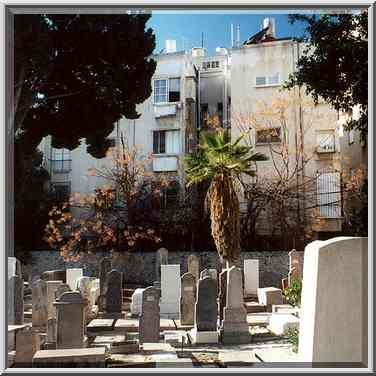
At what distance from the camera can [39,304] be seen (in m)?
9.45

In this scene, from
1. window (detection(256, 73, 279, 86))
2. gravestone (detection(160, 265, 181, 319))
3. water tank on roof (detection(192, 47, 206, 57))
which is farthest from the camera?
window (detection(256, 73, 279, 86))

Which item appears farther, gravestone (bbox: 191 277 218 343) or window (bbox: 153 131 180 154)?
window (bbox: 153 131 180 154)

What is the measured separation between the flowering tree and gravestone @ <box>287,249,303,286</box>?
373 centimetres

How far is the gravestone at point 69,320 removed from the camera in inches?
268

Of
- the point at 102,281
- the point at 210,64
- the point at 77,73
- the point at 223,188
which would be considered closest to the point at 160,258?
the point at 102,281

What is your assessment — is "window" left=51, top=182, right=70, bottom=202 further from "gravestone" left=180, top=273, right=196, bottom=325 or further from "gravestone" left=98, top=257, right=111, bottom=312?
"gravestone" left=180, top=273, right=196, bottom=325

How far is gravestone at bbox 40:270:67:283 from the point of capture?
12.0 meters

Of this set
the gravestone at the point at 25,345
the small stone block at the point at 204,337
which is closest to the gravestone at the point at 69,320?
the gravestone at the point at 25,345

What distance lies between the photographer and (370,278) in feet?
16.4

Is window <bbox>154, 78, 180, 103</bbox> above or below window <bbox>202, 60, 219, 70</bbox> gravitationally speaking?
below

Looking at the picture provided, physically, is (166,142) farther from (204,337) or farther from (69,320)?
(69,320)

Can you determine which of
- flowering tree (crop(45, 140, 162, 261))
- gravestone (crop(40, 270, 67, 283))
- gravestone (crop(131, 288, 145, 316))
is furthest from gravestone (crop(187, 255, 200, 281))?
gravestone (crop(40, 270, 67, 283))

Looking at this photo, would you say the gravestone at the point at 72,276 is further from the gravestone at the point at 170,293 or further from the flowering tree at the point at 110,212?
the gravestone at the point at 170,293

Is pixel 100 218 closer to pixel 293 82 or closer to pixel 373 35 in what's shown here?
pixel 293 82
